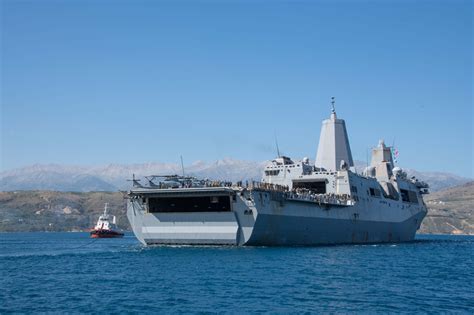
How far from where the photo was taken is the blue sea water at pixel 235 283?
23.4 meters

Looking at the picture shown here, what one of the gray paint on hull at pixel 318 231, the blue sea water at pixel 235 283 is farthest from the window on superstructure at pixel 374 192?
the blue sea water at pixel 235 283

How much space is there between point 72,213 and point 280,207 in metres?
143

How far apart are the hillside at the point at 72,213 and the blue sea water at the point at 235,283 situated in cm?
12447

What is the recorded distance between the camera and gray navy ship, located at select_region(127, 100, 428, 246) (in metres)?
43.1

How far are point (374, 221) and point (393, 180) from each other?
27.2 feet

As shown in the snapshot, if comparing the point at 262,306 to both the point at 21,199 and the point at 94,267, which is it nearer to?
the point at 94,267

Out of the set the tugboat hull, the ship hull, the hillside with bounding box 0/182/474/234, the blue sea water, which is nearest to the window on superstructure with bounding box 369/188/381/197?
the ship hull

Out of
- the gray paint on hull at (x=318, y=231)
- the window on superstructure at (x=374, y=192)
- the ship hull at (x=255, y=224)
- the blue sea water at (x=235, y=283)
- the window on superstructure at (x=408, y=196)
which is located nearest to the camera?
the blue sea water at (x=235, y=283)

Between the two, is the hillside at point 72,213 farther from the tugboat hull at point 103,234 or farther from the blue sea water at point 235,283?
the blue sea water at point 235,283

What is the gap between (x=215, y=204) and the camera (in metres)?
45.7

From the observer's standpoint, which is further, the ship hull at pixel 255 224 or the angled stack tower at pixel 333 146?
the angled stack tower at pixel 333 146

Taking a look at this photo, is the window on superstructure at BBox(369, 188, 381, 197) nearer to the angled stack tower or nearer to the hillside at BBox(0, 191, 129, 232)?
the angled stack tower

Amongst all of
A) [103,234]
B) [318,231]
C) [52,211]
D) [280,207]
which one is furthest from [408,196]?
[52,211]

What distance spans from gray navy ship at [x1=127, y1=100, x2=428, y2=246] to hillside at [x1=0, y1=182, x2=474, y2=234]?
341ft
